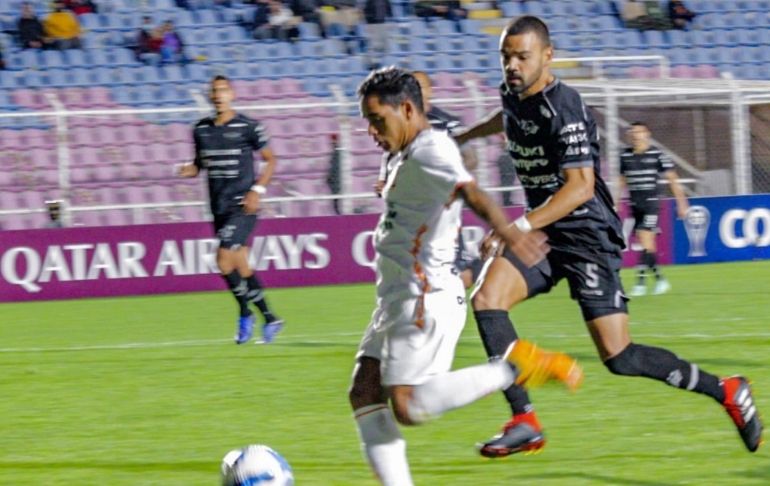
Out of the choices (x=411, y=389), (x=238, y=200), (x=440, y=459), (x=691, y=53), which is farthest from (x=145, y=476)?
(x=691, y=53)

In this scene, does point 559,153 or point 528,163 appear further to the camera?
point 528,163

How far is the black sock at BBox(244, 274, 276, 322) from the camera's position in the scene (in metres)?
11.9

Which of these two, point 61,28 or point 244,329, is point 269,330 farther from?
point 61,28

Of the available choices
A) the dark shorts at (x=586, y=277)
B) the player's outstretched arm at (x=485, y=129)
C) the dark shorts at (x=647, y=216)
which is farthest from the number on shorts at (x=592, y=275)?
the dark shorts at (x=647, y=216)

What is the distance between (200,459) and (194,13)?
18.5m

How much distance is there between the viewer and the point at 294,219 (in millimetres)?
18141

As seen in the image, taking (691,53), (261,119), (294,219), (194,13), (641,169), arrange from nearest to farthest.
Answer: (641,169) < (294,219) < (261,119) < (194,13) < (691,53)

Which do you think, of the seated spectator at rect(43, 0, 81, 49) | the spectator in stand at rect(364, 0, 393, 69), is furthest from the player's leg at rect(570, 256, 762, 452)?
the seated spectator at rect(43, 0, 81, 49)

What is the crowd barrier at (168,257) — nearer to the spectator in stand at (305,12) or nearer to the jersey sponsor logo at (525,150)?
the spectator in stand at (305,12)

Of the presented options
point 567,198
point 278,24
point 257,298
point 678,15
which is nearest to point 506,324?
point 567,198

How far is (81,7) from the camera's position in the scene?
24078 mm

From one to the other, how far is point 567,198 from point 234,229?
611 centimetres

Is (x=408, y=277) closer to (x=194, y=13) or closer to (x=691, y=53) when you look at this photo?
(x=194, y=13)

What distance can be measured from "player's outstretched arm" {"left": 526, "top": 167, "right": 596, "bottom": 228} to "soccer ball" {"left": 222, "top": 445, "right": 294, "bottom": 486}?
151 cm
